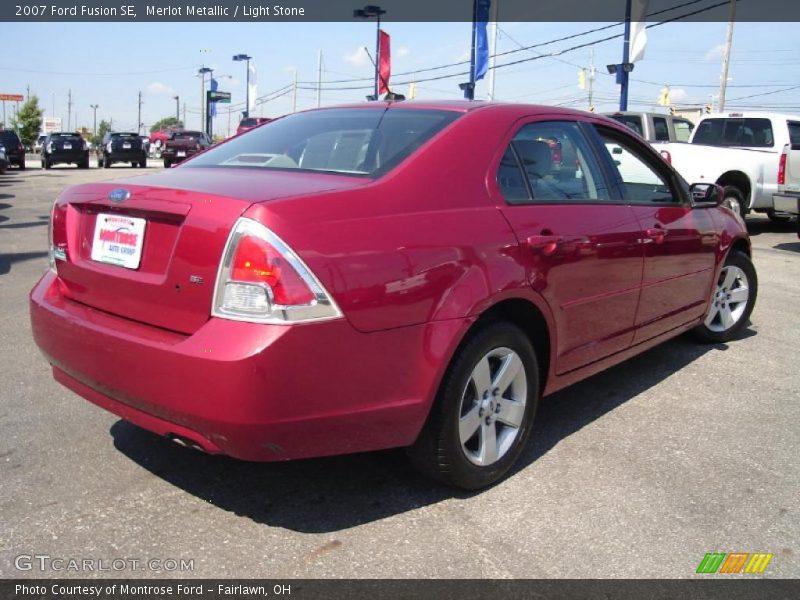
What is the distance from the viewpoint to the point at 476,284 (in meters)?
2.73

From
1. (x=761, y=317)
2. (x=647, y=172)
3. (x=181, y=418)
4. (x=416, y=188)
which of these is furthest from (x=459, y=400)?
(x=761, y=317)

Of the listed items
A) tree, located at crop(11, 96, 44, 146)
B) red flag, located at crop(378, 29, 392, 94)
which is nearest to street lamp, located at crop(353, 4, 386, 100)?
red flag, located at crop(378, 29, 392, 94)

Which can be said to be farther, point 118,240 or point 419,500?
point 419,500

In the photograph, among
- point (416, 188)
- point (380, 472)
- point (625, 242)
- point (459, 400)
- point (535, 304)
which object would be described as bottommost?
point (380, 472)

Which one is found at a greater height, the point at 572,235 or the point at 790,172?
the point at 790,172

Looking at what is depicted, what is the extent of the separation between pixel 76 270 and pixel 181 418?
2.91 ft

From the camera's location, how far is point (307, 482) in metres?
3.04

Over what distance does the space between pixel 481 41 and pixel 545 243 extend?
22.0 meters

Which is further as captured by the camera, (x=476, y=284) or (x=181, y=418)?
(x=476, y=284)

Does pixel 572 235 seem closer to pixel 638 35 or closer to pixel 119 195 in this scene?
pixel 119 195

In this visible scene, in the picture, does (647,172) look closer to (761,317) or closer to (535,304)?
(535,304)

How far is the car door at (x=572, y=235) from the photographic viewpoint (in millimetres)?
3104

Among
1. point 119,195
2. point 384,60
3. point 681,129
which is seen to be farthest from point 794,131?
point 384,60

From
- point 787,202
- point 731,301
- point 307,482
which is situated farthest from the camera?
point 787,202
